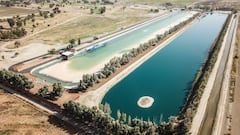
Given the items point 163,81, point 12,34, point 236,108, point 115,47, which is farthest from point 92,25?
point 236,108

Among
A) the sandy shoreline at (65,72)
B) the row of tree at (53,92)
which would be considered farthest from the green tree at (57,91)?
the sandy shoreline at (65,72)

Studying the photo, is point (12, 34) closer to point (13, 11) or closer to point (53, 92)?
point (13, 11)

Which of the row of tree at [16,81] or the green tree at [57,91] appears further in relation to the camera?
the row of tree at [16,81]

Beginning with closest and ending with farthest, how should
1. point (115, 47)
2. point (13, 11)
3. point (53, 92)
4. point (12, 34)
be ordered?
1. point (53, 92)
2. point (115, 47)
3. point (12, 34)
4. point (13, 11)

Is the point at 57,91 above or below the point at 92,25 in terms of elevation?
below

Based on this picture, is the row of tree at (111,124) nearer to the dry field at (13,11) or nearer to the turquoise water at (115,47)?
the turquoise water at (115,47)

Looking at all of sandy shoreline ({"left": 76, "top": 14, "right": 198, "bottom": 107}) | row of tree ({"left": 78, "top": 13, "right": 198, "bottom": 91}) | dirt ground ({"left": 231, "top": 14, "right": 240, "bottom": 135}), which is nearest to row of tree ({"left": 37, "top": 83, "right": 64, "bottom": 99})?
sandy shoreline ({"left": 76, "top": 14, "right": 198, "bottom": 107})

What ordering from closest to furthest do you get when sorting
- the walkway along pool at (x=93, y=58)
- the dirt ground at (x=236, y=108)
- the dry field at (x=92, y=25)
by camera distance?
the dirt ground at (x=236, y=108)
the walkway along pool at (x=93, y=58)
the dry field at (x=92, y=25)
